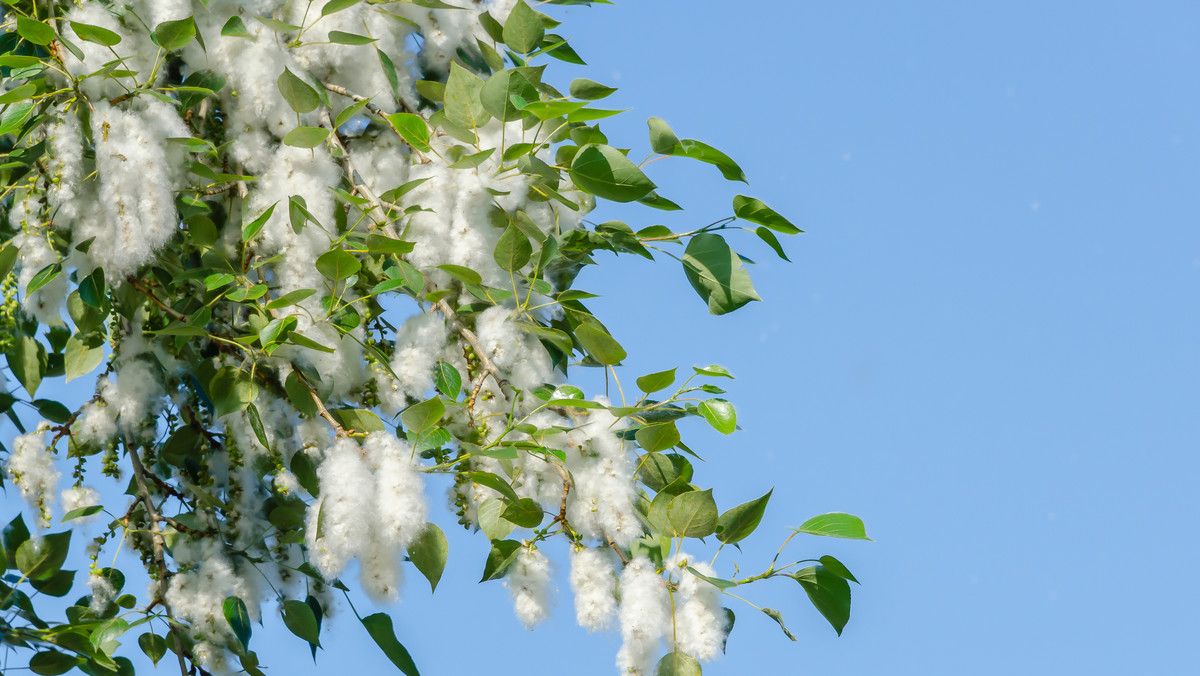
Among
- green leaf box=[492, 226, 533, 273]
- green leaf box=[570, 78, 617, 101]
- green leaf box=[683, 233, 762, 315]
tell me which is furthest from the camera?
green leaf box=[570, 78, 617, 101]

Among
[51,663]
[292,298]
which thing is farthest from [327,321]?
[51,663]

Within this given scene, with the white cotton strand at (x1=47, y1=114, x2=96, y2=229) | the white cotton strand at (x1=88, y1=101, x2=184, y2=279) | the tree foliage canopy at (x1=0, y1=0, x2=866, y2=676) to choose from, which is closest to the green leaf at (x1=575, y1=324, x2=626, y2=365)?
the tree foliage canopy at (x1=0, y1=0, x2=866, y2=676)

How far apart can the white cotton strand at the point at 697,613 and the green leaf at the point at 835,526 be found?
10cm

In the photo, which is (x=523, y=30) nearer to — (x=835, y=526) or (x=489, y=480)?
(x=489, y=480)

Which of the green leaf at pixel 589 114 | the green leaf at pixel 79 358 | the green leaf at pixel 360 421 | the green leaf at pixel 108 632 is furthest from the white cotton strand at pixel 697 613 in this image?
the green leaf at pixel 79 358

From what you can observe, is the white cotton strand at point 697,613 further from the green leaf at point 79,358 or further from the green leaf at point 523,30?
the green leaf at point 79,358

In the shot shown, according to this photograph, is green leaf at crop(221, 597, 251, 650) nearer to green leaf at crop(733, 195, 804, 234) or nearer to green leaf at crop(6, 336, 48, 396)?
green leaf at crop(6, 336, 48, 396)

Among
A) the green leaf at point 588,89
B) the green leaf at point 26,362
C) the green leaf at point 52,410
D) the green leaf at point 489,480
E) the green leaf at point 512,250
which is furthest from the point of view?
the green leaf at point 52,410

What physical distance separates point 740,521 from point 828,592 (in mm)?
103

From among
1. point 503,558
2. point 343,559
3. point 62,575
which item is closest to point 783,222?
point 503,558

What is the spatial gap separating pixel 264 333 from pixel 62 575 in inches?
26.1

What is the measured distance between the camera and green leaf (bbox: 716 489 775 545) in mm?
983

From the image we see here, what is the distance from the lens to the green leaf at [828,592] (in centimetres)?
98

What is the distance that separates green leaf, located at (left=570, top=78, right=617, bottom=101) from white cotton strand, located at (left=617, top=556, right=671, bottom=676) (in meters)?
0.57
